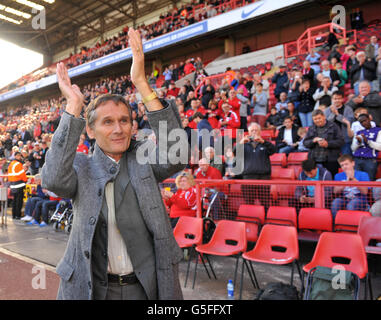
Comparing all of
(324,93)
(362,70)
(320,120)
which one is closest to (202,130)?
(320,120)

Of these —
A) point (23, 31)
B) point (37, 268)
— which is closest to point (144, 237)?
point (37, 268)

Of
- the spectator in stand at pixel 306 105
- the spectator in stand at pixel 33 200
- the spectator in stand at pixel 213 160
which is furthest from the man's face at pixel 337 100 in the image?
the spectator in stand at pixel 33 200

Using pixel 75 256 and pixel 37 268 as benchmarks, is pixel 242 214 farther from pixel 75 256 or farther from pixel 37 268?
pixel 75 256

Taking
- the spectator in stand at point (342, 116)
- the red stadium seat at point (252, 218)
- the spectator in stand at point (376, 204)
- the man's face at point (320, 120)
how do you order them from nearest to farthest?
the spectator in stand at point (376, 204), the red stadium seat at point (252, 218), the man's face at point (320, 120), the spectator in stand at point (342, 116)

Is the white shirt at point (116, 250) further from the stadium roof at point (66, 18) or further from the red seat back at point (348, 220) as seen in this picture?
the stadium roof at point (66, 18)

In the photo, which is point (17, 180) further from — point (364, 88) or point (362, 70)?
point (362, 70)

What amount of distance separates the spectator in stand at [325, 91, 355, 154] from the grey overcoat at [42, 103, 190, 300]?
522 cm

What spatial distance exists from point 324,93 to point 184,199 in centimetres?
415

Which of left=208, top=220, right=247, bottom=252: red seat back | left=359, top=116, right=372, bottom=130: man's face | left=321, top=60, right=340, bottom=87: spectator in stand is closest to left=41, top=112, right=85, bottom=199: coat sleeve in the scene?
left=208, top=220, right=247, bottom=252: red seat back

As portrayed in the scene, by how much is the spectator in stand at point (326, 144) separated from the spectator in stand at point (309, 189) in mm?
327

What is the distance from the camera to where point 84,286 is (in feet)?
3.56

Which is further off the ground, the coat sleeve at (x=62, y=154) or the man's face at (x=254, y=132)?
the man's face at (x=254, y=132)

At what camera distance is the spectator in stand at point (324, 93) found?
6.43 meters

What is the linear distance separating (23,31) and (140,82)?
3119 cm
